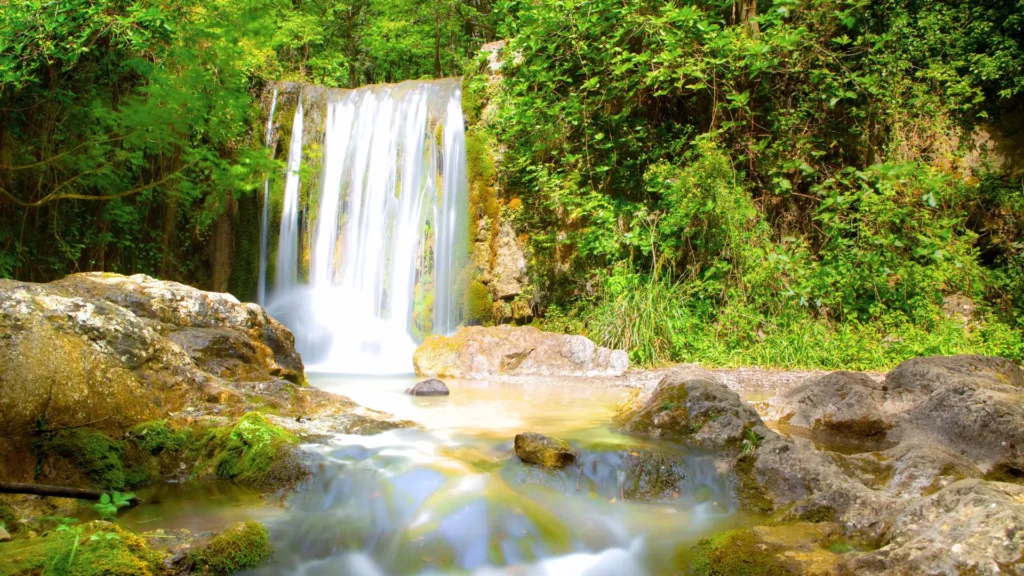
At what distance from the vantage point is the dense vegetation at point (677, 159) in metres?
8.04

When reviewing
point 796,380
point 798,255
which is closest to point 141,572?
point 796,380

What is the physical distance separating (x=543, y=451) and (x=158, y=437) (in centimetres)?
218

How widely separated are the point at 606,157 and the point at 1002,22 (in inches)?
227

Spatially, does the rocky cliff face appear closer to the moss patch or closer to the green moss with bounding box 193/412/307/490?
the green moss with bounding box 193/412/307/490

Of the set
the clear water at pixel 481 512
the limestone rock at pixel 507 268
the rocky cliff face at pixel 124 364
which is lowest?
the clear water at pixel 481 512

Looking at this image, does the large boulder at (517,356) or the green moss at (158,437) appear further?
the large boulder at (517,356)

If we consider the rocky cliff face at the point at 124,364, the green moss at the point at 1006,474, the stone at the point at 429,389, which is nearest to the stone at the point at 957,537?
the green moss at the point at 1006,474

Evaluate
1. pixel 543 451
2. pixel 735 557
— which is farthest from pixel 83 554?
pixel 735 557

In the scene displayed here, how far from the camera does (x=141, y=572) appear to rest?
2.42 meters

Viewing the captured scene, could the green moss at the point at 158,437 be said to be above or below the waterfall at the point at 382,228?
below

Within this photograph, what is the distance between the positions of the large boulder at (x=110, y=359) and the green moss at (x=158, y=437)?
0.08 meters

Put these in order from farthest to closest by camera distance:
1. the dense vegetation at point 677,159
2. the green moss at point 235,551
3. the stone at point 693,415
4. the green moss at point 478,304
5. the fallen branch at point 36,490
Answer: the green moss at point 478,304 → the dense vegetation at point 677,159 → the stone at point 693,415 → the green moss at point 235,551 → the fallen branch at point 36,490

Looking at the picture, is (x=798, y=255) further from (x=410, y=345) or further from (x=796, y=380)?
Result: (x=410, y=345)

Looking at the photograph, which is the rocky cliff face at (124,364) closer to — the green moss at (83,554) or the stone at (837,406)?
the green moss at (83,554)
